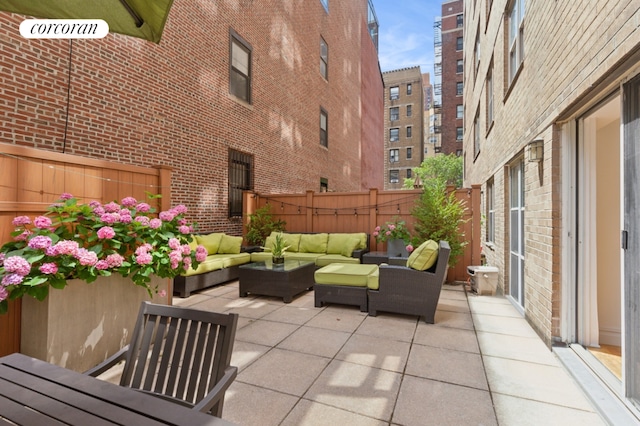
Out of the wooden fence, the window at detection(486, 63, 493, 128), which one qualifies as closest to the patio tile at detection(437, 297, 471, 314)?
the wooden fence

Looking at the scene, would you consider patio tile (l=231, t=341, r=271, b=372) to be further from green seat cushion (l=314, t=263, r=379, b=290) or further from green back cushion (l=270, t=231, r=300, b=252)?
green back cushion (l=270, t=231, r=300, b=252)

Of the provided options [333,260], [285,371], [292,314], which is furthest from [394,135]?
[285,371]

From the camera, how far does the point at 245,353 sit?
3.28m

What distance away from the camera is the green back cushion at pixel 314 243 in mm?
7609

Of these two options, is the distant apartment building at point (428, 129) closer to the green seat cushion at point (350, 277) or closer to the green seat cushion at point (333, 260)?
the green seat cushion at point (333, 260)

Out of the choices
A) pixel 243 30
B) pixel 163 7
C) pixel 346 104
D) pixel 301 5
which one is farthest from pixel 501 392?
pixel 346 104

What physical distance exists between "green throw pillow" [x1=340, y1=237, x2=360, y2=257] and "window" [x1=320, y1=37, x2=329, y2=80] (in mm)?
9390

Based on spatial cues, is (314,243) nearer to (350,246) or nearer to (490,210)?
(350,246)

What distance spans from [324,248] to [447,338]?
420 centimetres

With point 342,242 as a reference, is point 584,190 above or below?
above

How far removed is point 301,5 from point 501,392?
43.9 feet

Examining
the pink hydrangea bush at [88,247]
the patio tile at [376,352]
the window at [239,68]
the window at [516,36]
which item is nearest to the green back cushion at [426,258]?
the patio tile at [376,352]

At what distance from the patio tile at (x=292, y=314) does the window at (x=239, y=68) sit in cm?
606

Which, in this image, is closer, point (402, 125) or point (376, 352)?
point (376, 352)
